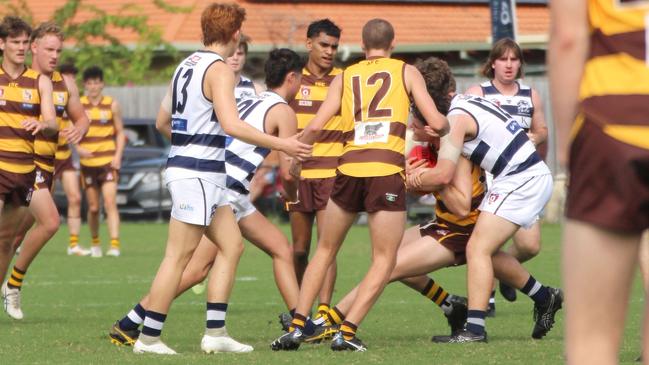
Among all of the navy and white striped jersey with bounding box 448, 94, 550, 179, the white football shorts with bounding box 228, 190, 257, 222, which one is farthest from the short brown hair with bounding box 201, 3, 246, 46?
the navy and white striped jersey with bounding box 448, 94, 550, 179

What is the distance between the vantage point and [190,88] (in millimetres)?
7816

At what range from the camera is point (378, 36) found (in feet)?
27.6

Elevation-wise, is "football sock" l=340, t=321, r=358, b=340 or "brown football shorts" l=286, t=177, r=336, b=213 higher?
"brown football shorts" l=286, t=177, r=336, b=213

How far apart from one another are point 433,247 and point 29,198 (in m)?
3.23

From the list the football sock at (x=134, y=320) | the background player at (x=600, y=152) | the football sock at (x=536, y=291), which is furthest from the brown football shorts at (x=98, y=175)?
the background player at (x=600, y=152)

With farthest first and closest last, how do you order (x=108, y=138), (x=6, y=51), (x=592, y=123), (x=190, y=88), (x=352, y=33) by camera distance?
1. (x=352, y=33)
2. (x=108, y=138)
3. (x=6, y=51)
4. (x=190, y=88)
5. (x=592, y=123)

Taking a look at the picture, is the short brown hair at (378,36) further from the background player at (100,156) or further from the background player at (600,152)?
the background player at (100,156)

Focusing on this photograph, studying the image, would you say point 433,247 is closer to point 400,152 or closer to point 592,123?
point 400,152

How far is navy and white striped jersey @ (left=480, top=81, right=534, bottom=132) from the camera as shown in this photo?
1096 centimetres

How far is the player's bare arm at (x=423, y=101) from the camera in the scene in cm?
798

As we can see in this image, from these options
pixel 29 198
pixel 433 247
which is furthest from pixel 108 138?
pixel 433 247

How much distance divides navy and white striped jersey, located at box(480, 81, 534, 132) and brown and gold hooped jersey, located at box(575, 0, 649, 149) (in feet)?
24.2

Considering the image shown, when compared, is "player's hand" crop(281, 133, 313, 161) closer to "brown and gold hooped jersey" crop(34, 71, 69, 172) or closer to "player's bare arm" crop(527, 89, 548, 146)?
"brown and gold hooped jersey" crop(34, 71, 69, 172)

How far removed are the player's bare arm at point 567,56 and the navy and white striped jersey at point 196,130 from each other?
442 cm
